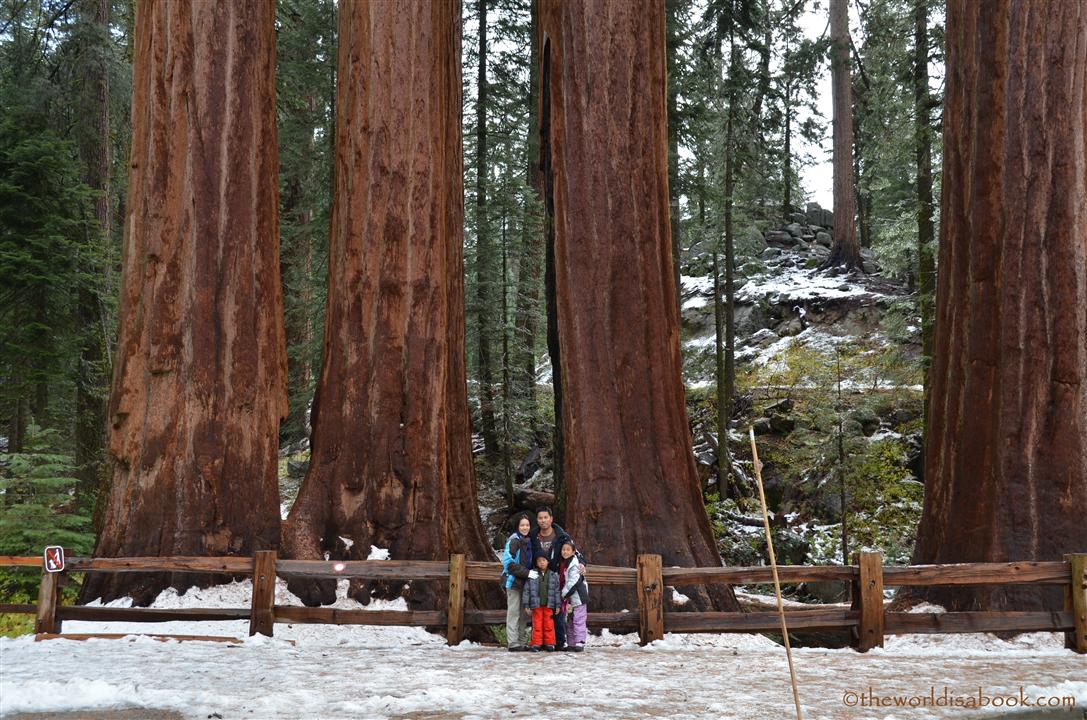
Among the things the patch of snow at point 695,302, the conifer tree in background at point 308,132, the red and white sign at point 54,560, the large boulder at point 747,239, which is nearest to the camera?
the red and white sign at point 54,560

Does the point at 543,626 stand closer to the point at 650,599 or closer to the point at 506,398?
the point at 650,599

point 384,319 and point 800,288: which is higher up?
point 800,288

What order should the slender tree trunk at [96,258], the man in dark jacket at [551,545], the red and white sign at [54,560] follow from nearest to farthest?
1. the red and white sign at [54,560]
2. the man in dark jacket at [551,545]
3. the slender tree trunk at [96,258]

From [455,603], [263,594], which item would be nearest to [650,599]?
[455,603]

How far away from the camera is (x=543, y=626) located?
769cm

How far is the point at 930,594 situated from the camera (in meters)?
8.73

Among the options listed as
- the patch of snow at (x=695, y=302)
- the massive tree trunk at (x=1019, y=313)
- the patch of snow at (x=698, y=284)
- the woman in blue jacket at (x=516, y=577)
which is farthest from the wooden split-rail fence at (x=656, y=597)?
the patch of snow at (x=698, y=284)

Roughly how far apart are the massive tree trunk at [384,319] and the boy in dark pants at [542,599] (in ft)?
4.56

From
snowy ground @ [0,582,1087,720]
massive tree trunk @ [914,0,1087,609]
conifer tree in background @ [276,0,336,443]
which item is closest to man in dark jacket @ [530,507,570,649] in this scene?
snowy ground @ [0,582,1087,720]

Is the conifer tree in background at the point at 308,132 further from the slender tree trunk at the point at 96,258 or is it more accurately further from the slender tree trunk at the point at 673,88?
the slender tree trunk at the point at 673,88

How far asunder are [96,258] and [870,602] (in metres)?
13.8

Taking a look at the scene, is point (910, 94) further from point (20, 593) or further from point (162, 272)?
point (20, 593)

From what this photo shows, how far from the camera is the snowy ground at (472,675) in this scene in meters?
5.16

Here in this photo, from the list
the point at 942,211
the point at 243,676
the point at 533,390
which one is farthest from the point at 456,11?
the point at 533,390
